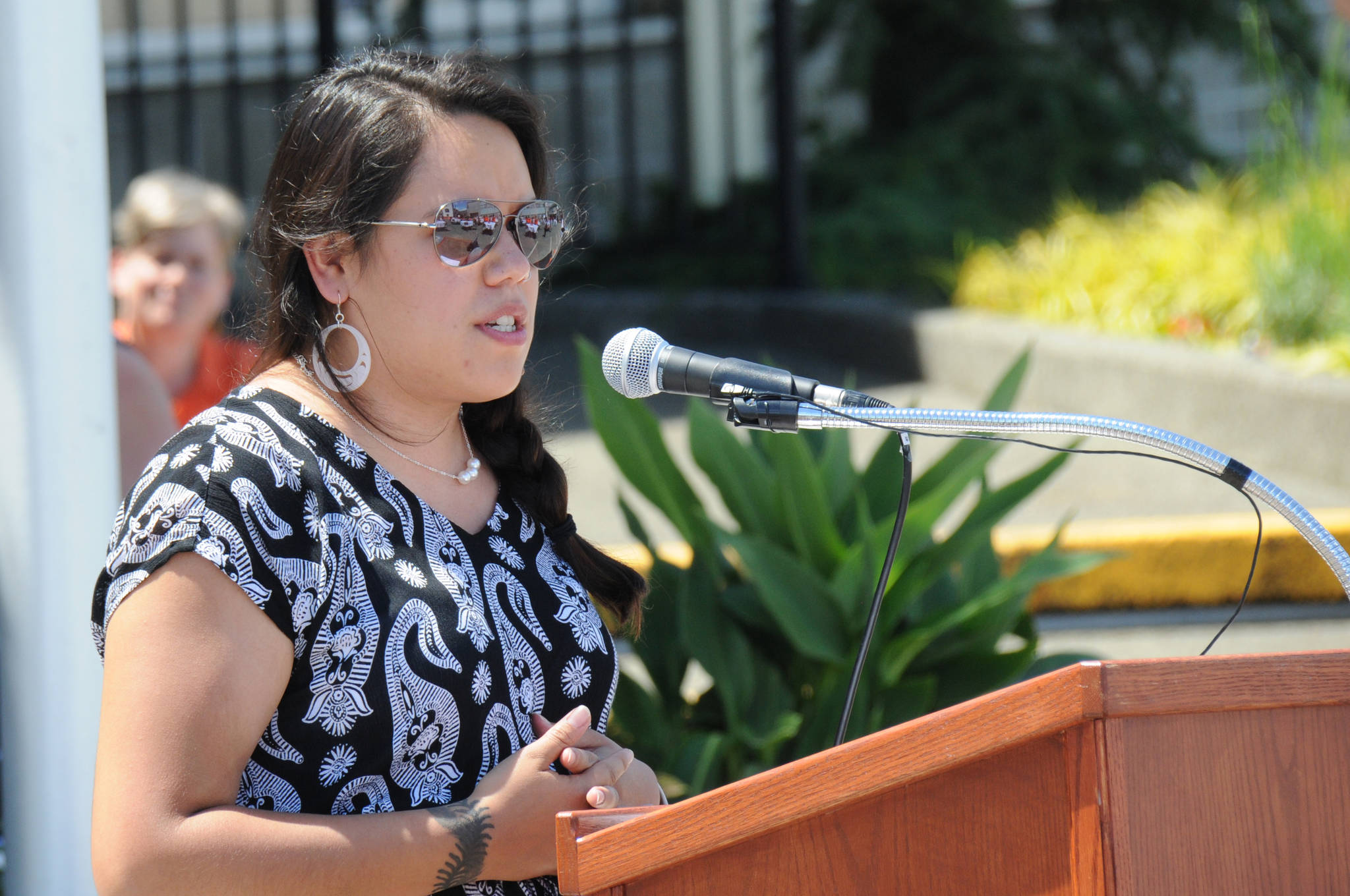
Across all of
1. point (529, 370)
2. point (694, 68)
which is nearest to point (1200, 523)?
point (529, 370)

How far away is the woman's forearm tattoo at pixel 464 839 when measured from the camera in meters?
1.44

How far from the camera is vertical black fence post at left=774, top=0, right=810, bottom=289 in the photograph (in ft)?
32.3

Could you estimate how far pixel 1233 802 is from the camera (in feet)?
3.48

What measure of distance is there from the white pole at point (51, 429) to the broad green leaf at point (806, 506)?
155 centimetres

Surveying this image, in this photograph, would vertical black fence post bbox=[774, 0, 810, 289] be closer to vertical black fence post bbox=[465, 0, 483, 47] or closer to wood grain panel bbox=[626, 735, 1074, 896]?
vertical black fence post bbox=[465, 0, 483, 47]

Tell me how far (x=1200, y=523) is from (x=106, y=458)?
Answer: 13.2 feet

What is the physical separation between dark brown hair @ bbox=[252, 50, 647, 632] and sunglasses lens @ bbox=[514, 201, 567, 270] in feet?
0.47

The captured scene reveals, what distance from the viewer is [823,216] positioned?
1143cm

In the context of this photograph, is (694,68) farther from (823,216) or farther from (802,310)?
(802,310)

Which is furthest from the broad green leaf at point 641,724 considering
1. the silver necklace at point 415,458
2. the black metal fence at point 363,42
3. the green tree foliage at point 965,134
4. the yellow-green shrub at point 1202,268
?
the black metal fence at point 363,42

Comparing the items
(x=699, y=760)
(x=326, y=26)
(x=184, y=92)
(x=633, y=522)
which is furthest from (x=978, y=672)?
(x=184, y=92)

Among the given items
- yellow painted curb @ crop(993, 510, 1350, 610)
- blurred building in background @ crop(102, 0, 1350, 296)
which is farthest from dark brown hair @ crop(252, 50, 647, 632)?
blurred building in background @ crop(102, 0, 1350, 296)

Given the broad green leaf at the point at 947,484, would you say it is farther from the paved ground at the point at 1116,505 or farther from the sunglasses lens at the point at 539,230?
the sunglasses lens at the point at 539,230

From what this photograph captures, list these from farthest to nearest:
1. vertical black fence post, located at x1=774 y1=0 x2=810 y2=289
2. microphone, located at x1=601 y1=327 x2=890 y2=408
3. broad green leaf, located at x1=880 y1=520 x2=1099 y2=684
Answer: vertical black fence post, located at x1=774 y1=0 x2=810 y2=289 → broad green leaf, located at x1=880 y1=520 x2=1099 y2=684 → microphone, located at x1=601 y1=327 x2=890 y2=408
